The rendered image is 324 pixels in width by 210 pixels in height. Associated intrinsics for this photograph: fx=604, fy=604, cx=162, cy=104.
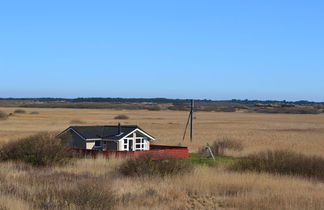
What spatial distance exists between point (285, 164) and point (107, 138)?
12.0 m

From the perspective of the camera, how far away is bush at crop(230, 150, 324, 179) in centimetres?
2331

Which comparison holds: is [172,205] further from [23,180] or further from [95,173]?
[95,173]

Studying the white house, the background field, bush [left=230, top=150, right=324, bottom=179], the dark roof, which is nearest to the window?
the white house

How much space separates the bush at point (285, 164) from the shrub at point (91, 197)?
10.7 meters

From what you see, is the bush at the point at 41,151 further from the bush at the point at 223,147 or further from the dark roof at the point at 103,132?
the bush at the point at 223,147

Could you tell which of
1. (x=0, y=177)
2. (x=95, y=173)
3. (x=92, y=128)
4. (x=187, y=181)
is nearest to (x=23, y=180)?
(x=0, y=177)

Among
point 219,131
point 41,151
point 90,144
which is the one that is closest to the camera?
point 41,151

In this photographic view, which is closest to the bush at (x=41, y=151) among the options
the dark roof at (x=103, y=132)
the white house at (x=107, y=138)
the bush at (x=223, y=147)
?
the white house at (x=107, y=138)

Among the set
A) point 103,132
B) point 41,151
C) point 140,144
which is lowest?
point 140,144

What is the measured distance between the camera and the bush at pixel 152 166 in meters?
21.8

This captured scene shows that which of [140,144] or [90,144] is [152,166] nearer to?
[90,144]

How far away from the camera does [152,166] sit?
2211cm

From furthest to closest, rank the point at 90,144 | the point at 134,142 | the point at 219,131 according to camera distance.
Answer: the point at 219,131 → the point at 134,142 → the point at 90,144

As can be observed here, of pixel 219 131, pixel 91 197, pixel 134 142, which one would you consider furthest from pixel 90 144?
pixel 219 131
